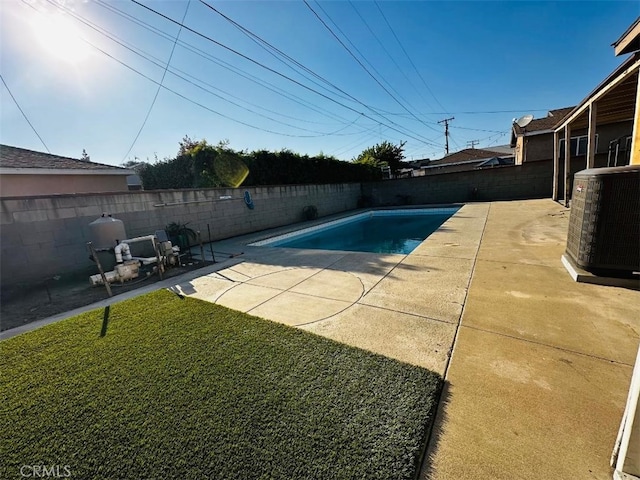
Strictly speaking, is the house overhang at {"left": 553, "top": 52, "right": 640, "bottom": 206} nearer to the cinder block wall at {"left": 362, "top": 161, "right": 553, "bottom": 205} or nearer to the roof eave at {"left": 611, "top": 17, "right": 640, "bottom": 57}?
the roof eave at {"left": 611, "top": 17, "right": 640, "bottom": 57}

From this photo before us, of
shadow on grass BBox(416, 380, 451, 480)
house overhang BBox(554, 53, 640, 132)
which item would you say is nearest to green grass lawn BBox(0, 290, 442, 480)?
shadow on grass BBox(416, 380, 451, 480)

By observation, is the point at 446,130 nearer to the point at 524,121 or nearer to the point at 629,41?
the point at 524,121

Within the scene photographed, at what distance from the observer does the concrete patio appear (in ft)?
4.06

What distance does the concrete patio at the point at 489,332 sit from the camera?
48.7 inches

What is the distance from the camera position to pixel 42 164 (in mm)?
7027

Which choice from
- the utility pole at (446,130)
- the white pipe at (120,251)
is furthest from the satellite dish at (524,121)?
the utility pole at (446,130)

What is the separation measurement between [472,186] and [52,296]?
51.8 ft

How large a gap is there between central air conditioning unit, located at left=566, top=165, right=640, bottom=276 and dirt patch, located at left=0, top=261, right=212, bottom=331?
19.6ft

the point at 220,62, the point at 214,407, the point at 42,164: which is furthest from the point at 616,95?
the point at 42,164

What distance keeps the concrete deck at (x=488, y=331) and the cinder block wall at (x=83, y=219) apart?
2.57 meters

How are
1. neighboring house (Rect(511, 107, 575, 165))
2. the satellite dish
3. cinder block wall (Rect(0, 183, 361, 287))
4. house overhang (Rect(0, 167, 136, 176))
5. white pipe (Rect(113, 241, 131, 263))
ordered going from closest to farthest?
1. cinder block wall (Rect(0, 183, 361, 287))
2. white pipe (Rect(113, 241, 131, 263))
3. house overhang (Rect(0, 167, 136, 176))
4. neighboring house (Rect(511, 107, 575, 165))
5. the satellite dish

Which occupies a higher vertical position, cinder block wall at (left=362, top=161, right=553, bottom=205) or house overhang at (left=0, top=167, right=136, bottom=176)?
house overhang at (left=0, top=167, right=136, bottom=176)

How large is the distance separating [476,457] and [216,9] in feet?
26.3

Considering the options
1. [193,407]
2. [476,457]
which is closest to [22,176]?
[193,407]
